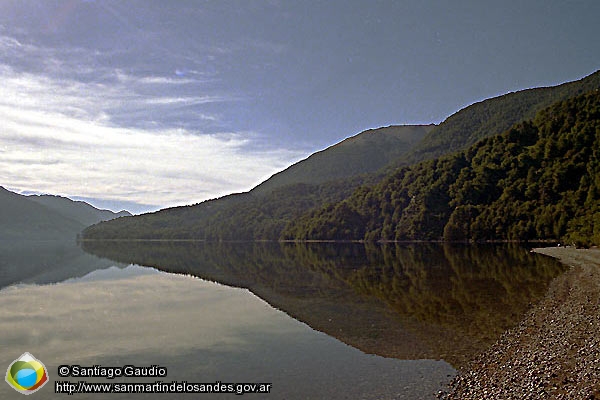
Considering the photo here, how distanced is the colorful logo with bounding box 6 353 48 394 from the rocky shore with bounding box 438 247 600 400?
53.9 feet

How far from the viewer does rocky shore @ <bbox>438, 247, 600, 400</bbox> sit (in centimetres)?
1459

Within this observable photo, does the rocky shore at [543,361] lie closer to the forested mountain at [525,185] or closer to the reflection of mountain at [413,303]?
the reflection of mountain at [413,303]

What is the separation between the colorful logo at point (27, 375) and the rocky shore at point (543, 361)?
53.9 feet

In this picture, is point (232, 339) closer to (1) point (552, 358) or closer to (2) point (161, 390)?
(2) point (161, 390)

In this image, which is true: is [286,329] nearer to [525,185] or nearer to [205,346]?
[205,346]

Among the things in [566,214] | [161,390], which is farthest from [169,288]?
[566,214]

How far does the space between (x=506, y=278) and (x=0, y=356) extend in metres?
46.8

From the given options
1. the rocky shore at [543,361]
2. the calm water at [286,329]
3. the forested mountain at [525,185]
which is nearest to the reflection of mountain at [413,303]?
the calm water at [286,329]

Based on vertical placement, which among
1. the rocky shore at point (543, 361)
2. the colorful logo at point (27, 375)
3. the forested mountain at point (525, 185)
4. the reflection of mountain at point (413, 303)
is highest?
the forested mountain at point (525, 185)

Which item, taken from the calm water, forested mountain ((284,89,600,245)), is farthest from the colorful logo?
forested mountain ((284,89,600,245))

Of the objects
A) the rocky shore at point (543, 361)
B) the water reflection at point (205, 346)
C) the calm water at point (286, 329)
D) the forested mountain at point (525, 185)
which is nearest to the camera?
the rocky shore at point (543, 361)

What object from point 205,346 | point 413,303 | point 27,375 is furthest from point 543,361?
point 27,375

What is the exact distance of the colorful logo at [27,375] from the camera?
1813cm

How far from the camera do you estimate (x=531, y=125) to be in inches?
7288
